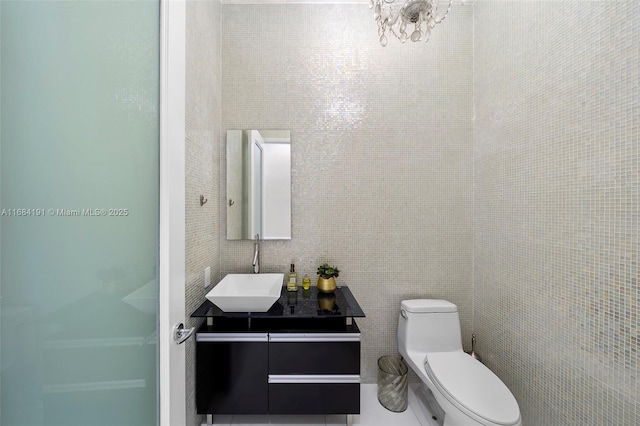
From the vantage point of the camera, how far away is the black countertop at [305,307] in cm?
154

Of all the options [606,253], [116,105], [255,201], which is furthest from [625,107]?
[255,201]

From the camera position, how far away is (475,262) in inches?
82.1

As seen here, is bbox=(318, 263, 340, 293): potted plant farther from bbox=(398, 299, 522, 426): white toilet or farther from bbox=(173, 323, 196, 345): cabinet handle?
bbox=(173, 323, 196, 345): cabinet handle

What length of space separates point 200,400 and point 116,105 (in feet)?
5.23

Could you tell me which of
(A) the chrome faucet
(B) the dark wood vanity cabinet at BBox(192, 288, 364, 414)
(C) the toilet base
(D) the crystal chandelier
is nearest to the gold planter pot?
(B) the dark wood vanity cabinet at BBox(192, 288, 364, 414)

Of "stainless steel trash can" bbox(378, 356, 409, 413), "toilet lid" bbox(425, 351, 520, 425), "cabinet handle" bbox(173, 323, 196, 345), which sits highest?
"cabinet handle" bbox(173, 323, 196, 345)

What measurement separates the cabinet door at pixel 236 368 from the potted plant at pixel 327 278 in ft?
1.64

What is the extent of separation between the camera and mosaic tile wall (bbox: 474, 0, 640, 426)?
1.11 meters

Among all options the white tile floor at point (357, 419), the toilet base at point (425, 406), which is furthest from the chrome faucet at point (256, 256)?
the toilet base at point (425, 406)

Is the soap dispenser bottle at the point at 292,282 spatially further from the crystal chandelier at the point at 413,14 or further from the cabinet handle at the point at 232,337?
the crystal chandelier at the point at 413,14

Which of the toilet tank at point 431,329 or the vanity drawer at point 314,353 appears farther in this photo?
the toilet tank at point 431,329

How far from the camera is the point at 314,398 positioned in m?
1.58

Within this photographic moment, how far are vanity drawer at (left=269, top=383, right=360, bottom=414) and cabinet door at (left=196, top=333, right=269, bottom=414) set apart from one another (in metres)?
0.07

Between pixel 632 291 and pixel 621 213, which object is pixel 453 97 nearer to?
pixel 621 213
